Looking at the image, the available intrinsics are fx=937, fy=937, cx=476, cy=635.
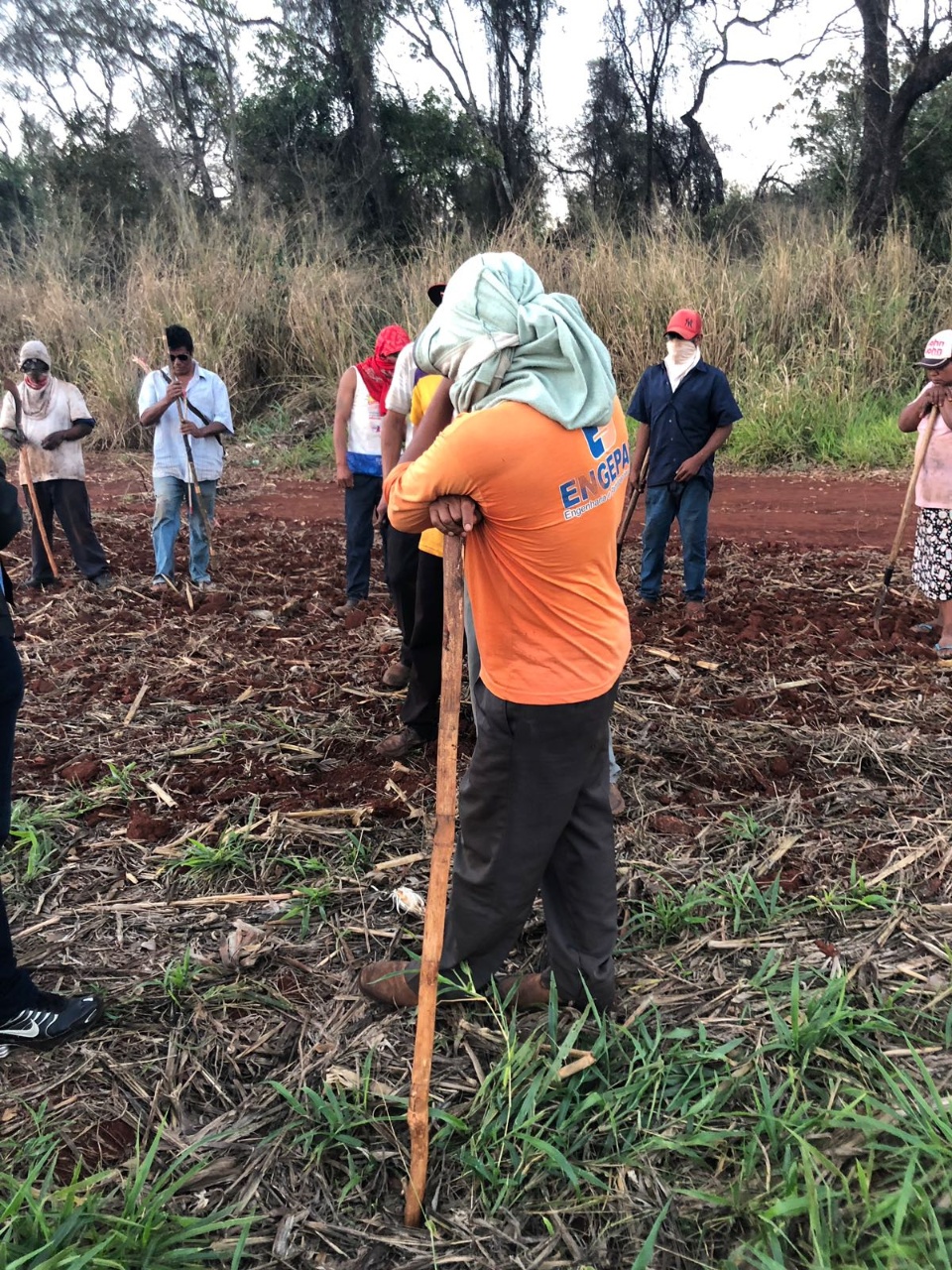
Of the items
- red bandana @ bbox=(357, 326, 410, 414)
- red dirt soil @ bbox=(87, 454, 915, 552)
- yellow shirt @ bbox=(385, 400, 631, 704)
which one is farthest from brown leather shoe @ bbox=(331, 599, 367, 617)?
yellow shirt @ bbox=(385, 400, 631, 704)

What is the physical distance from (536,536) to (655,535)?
12.1ft

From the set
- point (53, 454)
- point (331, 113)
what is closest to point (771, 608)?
point (53, 454)

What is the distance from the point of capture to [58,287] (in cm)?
1342

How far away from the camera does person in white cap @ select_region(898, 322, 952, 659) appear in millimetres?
4648

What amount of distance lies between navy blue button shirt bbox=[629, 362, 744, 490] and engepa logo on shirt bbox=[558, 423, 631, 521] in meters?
3.43

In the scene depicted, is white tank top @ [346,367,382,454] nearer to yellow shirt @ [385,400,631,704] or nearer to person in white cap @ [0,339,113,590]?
person in white cap @ [0,339,113,590]

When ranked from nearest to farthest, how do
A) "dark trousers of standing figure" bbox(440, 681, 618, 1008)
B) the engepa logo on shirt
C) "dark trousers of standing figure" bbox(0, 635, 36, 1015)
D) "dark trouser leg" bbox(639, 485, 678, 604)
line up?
the engepa logo on shirt → "dark trousers of standing figure" bbox(440, 681, 618, 1008) → "dark trousers of standing figure" bbox(0, 635, 36, 1015) → "dark trouser leg" bbox(639, 485, 678, 604)

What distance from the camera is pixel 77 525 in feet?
21.6

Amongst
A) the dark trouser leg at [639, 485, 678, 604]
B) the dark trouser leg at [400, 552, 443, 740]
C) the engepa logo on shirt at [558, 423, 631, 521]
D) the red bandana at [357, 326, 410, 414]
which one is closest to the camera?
the engepa logo on shirt at [558, 423, 631, 521]

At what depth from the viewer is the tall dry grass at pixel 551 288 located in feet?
35.0

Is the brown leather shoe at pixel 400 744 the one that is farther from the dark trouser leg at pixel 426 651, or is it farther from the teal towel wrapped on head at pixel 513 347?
the teal towel wrapped on head at pixel 513 347

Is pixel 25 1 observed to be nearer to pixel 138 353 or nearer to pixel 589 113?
pixel 589 113

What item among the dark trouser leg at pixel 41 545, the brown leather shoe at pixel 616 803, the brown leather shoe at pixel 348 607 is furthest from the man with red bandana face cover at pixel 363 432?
the brown leather shoe at pixel 616 803

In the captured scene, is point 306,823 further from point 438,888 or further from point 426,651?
point 438,888
